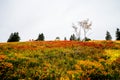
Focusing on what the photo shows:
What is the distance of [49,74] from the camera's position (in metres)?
19.4

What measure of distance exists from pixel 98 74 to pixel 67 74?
3619 millimetres

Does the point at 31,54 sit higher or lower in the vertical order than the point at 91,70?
higher

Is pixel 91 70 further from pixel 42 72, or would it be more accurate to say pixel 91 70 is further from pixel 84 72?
pixel 42 72

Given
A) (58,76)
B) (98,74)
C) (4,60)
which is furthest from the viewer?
(4,60)

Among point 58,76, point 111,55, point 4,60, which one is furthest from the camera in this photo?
point 111,55

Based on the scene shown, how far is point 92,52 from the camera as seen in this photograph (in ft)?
98.8

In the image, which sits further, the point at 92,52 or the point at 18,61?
the point at 92,52

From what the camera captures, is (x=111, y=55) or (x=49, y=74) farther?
(x=111, y=55)

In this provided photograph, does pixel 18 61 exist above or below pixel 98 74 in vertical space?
above

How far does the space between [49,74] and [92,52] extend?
496 inches

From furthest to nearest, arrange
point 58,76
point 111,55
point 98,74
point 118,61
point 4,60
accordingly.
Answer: point 111,55
point 118,61
point 4,60
point 98,74
point 58,76

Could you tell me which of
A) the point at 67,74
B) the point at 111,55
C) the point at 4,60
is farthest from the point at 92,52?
Answer: the point at 4,60

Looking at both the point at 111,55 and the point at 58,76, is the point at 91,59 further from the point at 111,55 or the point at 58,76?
the point at 58,76

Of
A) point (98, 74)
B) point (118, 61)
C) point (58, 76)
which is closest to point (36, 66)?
point (58, 76)
